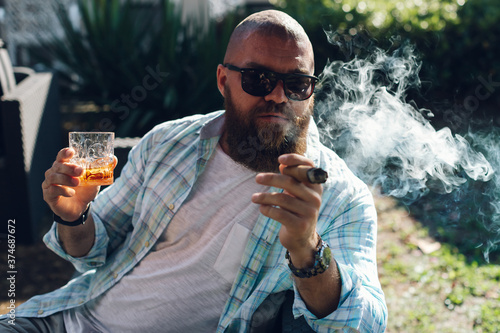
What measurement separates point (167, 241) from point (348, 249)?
2.94 feet

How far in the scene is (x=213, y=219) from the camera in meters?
2.21

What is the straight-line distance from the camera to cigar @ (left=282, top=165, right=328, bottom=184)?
4.77 feet

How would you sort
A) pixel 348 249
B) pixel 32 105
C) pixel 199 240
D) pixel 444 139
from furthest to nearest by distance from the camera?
pixel 32 105, pixel 444 139, pixel 199 240, pixel 348 249

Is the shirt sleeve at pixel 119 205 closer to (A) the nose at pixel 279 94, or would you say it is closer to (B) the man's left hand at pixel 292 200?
(A) the nose at pixel 279 94

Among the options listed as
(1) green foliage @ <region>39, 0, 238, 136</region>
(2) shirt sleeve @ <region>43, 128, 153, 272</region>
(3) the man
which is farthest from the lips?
(1) green foliage @ <region>39, 0, 238, 136</region>

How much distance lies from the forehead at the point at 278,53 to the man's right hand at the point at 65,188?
937mm

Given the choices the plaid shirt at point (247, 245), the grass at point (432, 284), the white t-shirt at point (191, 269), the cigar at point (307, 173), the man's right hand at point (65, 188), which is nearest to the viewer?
the cigar at point (307, 173)

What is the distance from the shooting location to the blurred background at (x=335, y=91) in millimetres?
3895

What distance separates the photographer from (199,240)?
220 centimetres

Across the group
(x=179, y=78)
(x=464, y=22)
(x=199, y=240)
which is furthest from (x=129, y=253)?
(x=464, y=22)

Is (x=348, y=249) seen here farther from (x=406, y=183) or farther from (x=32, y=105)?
(x=32, y=105)

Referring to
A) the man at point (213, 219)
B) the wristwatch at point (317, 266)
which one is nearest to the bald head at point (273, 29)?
the man at point (213, 219)

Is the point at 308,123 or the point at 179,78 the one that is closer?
the point at 308,123

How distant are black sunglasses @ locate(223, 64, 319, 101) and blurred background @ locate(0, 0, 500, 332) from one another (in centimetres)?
125
